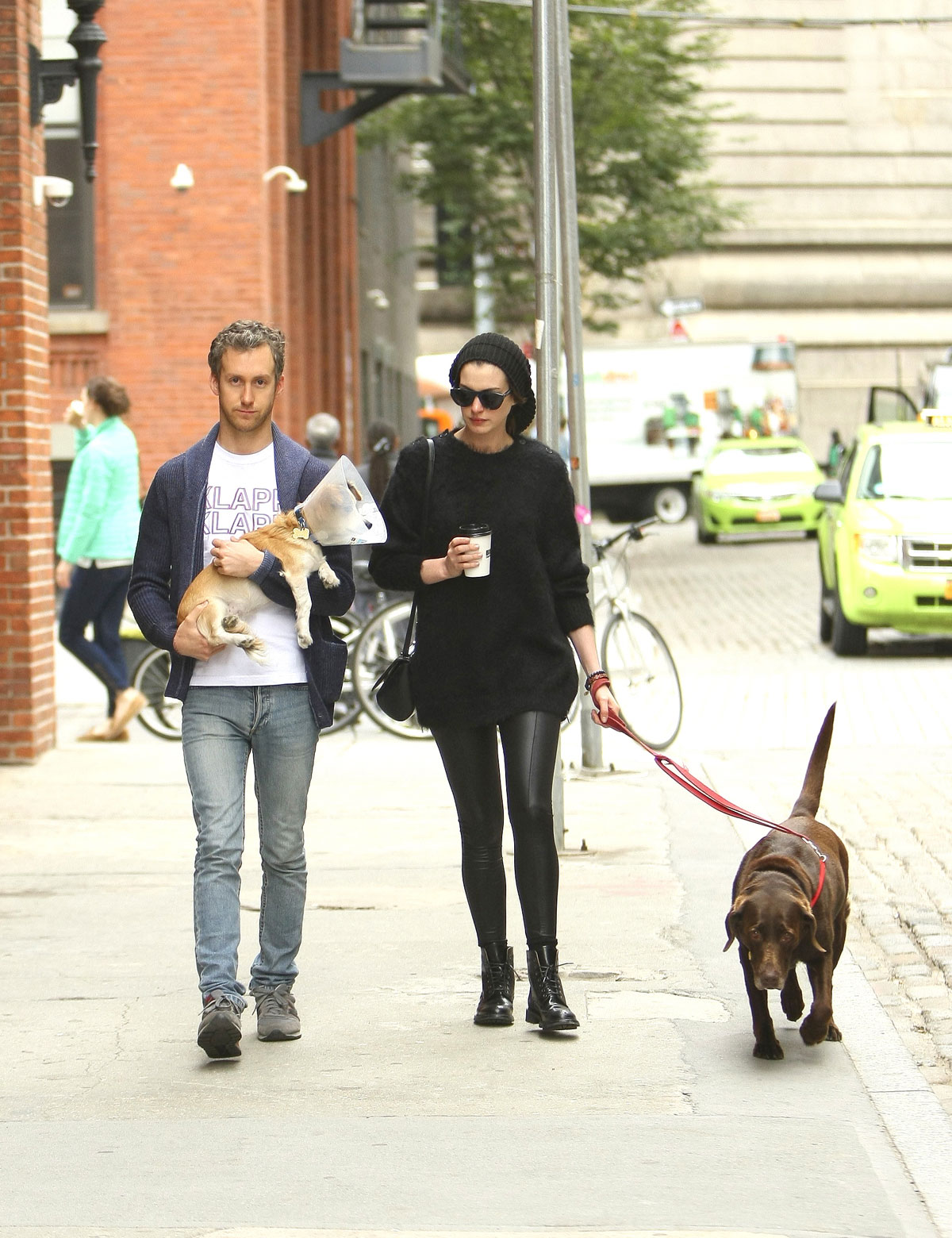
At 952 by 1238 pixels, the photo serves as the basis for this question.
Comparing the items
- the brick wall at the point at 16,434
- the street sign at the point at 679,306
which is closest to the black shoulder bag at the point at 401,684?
the brick wall at the point at 16,434

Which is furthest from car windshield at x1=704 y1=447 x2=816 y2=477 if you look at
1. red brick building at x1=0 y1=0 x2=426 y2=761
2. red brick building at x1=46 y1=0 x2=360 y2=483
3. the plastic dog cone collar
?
the plastic dog cone collar

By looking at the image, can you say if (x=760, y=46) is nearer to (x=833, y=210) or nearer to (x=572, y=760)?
(x=833, y=210)

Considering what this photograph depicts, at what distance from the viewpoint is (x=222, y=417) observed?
18.2 feet

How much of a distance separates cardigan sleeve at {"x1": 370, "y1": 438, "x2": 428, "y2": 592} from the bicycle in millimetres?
5637

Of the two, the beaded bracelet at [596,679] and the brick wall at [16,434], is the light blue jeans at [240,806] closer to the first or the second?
the beaded bracelet at [596,679]

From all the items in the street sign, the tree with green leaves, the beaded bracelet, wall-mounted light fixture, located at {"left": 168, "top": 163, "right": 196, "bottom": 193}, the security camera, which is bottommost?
the beaded bracelet

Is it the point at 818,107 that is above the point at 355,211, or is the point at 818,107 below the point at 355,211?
above

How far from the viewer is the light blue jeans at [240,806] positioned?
17.7 ft

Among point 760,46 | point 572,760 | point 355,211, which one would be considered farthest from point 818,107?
point 572,760

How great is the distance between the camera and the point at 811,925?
514cm

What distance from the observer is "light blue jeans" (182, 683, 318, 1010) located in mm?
5398

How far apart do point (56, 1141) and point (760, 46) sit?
4845 centimetres

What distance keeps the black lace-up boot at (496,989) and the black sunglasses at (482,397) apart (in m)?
1.47

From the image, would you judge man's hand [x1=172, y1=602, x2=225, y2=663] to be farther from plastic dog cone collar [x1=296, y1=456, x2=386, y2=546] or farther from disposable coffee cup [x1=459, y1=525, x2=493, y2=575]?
disposable coffee cup [x1=459, y1=525, x2=493, y2=575]
